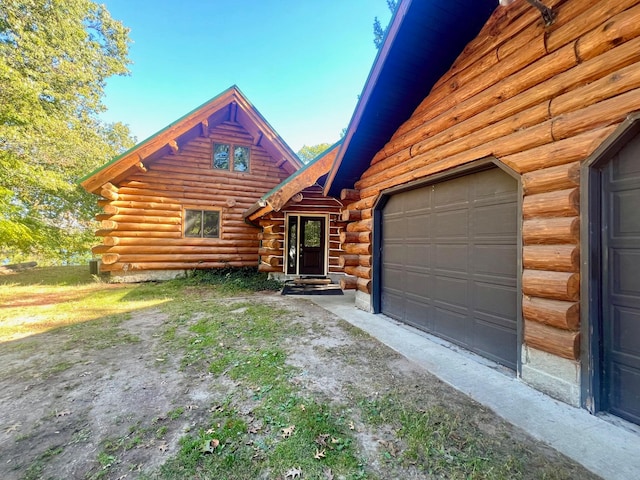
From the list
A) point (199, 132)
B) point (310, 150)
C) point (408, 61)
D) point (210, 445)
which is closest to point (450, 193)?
point (408, 61)

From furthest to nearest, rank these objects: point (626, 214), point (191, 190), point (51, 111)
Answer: point (51, 111) → point (191, 190) → point (626, 214)

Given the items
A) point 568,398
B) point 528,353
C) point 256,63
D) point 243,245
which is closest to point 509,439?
point 568,398

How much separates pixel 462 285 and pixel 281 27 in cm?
1632

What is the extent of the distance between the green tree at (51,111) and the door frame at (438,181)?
10848mm

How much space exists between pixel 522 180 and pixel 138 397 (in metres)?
4.49

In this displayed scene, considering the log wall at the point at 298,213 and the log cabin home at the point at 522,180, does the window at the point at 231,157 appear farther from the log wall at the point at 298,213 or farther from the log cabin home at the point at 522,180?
the log cabin home at the point at 522,180

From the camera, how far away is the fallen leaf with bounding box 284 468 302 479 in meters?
1.73

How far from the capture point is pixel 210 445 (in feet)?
6.49

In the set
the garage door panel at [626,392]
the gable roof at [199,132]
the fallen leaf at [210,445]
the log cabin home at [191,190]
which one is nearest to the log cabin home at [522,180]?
the garage door panel at [626,392]

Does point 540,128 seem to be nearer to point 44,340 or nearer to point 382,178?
point 382,178

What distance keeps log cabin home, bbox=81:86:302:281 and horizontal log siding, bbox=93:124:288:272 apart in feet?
0.11

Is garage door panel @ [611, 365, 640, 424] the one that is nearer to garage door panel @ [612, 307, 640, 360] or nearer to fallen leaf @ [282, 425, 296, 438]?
garage door panel @ [612, 307, 640, 360]

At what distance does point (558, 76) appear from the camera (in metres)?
2.65

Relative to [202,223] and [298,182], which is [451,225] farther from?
[202,223]
